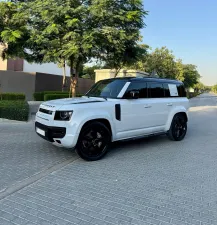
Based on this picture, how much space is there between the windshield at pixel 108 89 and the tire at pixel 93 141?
39.2 inches

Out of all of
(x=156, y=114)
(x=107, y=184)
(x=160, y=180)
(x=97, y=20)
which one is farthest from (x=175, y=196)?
(x=97, y=20)

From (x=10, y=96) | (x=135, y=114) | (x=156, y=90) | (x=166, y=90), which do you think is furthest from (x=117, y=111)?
(x=10, y=96)

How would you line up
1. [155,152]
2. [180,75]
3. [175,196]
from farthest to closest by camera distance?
[180,75], [155,152], [175,196]

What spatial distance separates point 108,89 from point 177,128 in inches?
110

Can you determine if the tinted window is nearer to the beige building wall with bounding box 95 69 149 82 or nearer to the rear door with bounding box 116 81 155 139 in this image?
the rear door with bounding box 116 81 155 139

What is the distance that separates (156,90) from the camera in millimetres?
6805

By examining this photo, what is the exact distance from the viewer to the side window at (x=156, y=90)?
6.64 m

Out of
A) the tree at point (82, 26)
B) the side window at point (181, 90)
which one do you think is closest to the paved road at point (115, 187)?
the side window at point (181, 90)

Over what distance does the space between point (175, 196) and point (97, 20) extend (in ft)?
35.5

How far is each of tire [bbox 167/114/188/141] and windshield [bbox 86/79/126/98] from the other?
2.29 metres

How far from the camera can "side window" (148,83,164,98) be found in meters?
6.64

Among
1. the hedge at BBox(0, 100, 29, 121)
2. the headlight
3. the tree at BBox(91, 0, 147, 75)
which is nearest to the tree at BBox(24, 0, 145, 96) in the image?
the tree at BBox(91, 0, 147, 75)

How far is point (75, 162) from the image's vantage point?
17.1 feet

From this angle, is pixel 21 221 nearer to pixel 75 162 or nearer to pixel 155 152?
pixel 75 162
